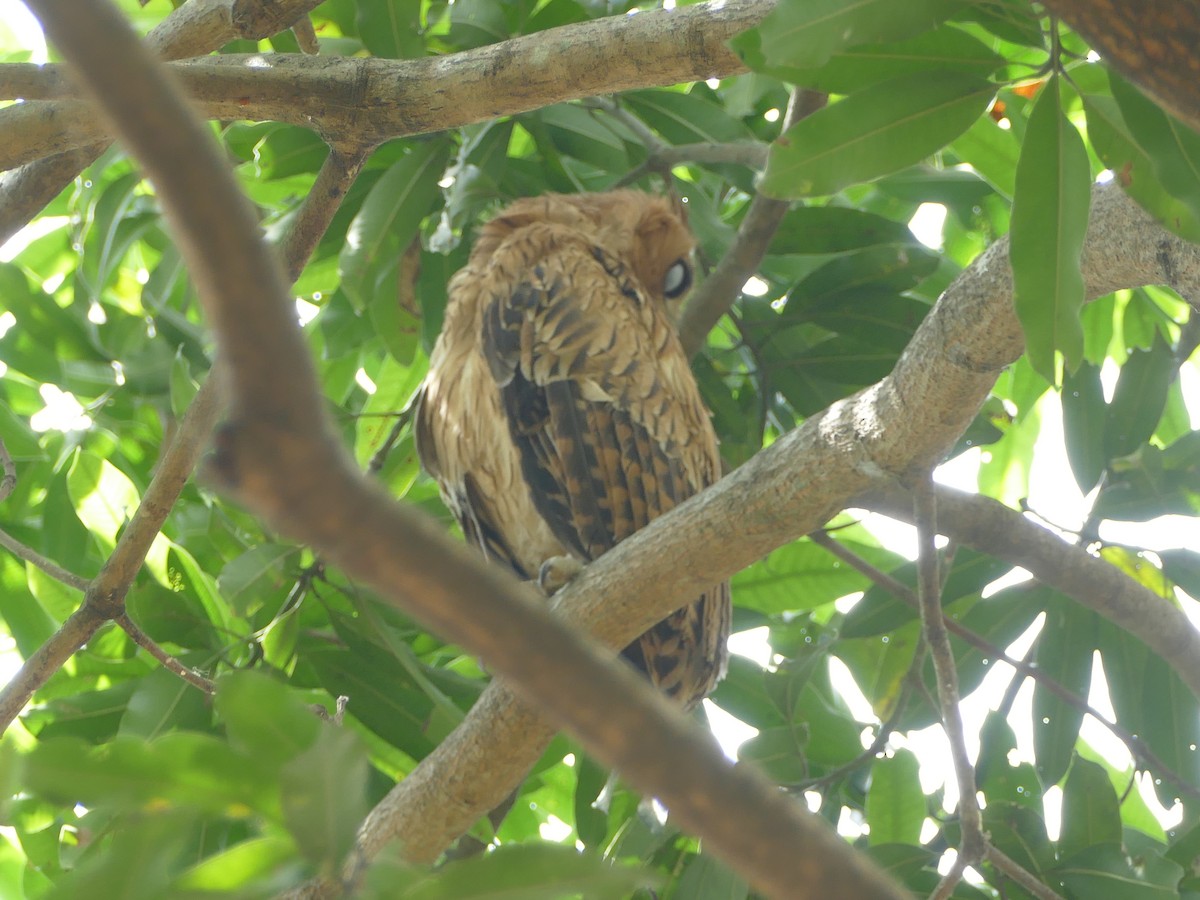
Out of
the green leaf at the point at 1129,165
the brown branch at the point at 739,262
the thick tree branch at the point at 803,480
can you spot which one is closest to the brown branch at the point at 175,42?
the thick tree branch at the point at 803,480

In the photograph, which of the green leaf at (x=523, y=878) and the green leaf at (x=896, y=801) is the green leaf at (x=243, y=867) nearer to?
the green leaf at (x=523, y=878)

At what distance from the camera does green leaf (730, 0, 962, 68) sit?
4.17 ft

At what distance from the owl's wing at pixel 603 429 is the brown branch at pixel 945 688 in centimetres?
89

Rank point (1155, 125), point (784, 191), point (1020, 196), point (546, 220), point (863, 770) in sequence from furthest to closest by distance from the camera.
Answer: point (546, 220) < point (863, 770) < point (784, 191) < point (1020, 196) < point (1155, 125)

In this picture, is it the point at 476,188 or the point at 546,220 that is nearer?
the point at 476,188

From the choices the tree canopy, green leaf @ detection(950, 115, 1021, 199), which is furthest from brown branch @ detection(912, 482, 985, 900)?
green leaf @ detection(950, 115, 1021, 199)

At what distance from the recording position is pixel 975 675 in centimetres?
316

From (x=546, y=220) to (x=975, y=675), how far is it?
5.69 ft

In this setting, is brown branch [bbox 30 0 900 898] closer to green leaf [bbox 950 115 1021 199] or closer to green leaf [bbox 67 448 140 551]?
green leaf [bbox 950 115 1021 199]

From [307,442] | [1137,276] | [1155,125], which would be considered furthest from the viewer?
[1137,276]

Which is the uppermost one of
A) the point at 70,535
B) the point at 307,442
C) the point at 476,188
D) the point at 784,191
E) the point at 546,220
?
the point at 546,220

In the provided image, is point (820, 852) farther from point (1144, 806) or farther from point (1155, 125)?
point (1144, 806)

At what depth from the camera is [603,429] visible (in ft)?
9.86

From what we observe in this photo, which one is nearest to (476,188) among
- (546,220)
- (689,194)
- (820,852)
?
(546,220)
